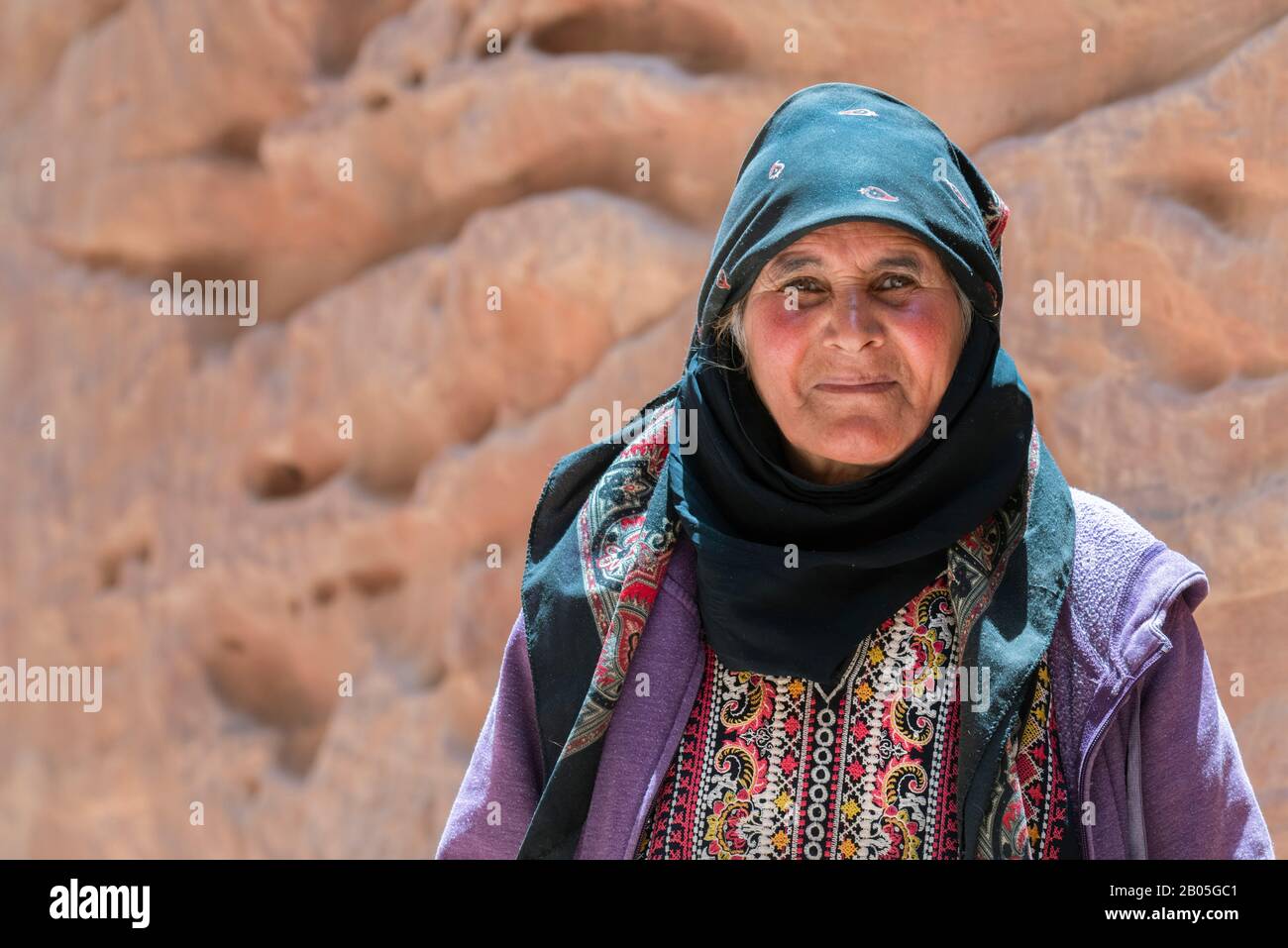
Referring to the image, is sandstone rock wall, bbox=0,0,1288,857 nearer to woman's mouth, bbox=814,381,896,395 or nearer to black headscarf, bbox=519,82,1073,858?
black headscarf, bbox=519,82,1073,858

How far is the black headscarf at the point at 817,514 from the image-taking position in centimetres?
152

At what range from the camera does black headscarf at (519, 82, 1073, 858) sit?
1522mm

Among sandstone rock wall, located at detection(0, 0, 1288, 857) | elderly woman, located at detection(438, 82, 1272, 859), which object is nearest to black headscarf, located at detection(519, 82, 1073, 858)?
elderly woman, located at detection(438, 82, 1272, 859)

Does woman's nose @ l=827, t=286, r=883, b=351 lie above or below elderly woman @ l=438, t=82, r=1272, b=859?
above

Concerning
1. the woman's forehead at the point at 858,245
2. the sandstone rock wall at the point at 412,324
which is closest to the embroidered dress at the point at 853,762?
the woman's forehead at the point at 858,245

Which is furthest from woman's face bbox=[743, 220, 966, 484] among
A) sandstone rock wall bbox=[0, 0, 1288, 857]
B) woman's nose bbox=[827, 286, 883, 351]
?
sandstone rock wall bbox=[0, 0, 1288, 857]

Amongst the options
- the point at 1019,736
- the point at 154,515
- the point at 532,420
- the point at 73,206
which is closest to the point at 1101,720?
the point at 1019,736

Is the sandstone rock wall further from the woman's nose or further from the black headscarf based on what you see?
the woman's nose

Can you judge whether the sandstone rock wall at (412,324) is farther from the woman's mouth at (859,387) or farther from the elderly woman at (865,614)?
the woman's mouth at (859,387)

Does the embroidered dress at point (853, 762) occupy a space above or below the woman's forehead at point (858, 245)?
below

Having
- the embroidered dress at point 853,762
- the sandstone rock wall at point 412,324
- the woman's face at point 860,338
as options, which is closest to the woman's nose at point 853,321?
the woman's face at point 860,338

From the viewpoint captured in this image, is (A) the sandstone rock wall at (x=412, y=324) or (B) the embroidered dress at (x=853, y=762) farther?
(A) the sandstone rock wall at (x=412, y=324)

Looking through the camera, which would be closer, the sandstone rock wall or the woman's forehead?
the woman's forehead

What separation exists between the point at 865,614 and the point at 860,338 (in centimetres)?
27
